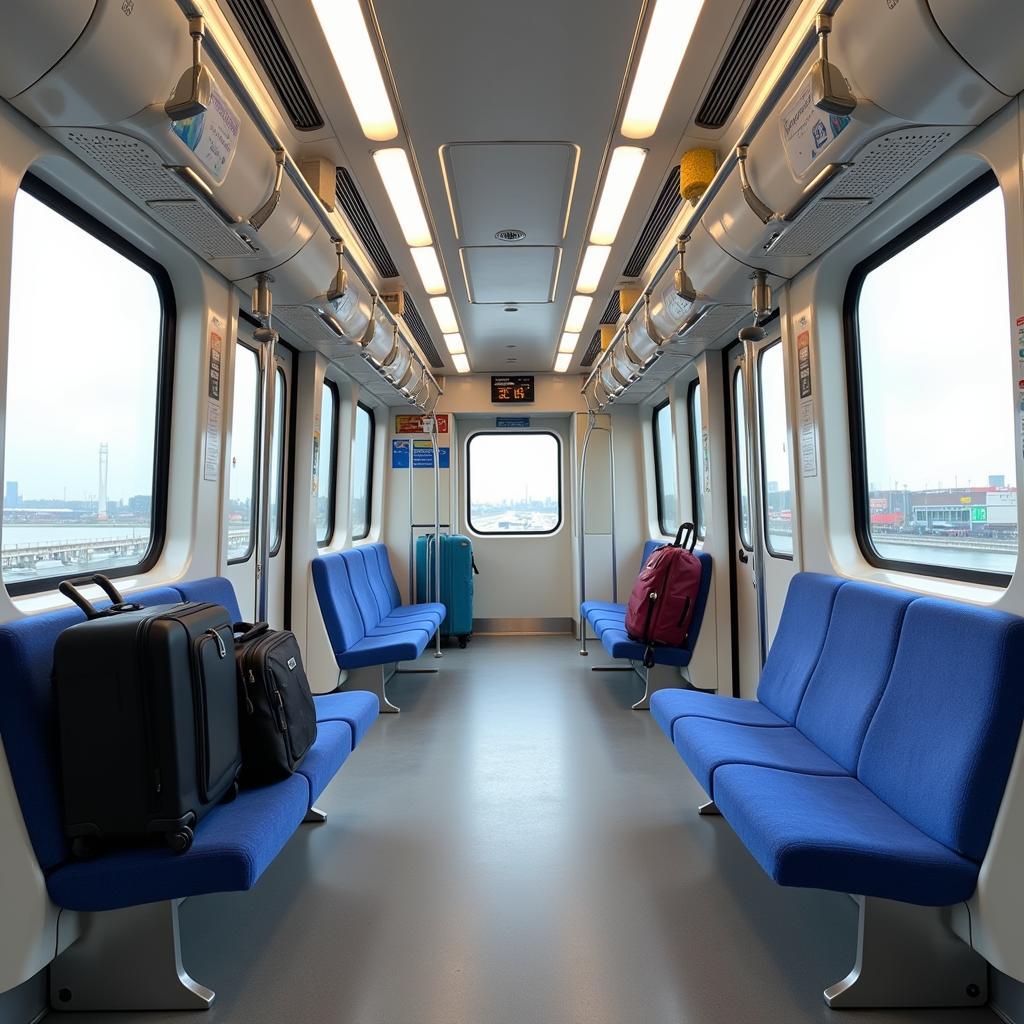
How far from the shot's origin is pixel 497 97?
2891 millimetres

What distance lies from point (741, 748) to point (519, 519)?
6.38 meters

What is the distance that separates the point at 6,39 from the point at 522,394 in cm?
693

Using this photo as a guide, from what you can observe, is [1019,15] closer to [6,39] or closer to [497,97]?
[497,97]

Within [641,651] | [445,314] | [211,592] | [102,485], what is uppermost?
[445,314]

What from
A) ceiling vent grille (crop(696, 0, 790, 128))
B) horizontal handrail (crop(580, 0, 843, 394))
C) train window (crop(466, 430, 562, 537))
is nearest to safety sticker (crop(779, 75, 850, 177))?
horizontal handrail (crop(580, 0, 843, 394))

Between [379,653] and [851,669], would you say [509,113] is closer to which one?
[851,669]

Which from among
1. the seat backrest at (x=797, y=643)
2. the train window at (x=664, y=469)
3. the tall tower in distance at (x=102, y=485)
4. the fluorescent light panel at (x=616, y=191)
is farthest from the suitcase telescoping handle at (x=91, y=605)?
the train window at (x=664, y=469)

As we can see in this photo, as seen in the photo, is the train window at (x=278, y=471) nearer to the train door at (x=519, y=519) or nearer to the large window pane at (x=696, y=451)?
the large window pane at (x=696, y=451)

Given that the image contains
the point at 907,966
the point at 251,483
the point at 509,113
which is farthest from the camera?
the point at 251,483

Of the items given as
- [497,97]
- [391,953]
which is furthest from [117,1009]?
[497,97]

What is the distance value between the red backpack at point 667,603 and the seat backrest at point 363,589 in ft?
7.30

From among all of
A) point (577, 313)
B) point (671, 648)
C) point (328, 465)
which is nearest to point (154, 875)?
point (671, 648)

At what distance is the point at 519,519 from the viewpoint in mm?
9039

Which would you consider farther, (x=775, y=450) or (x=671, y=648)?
(x=671, y=648)
